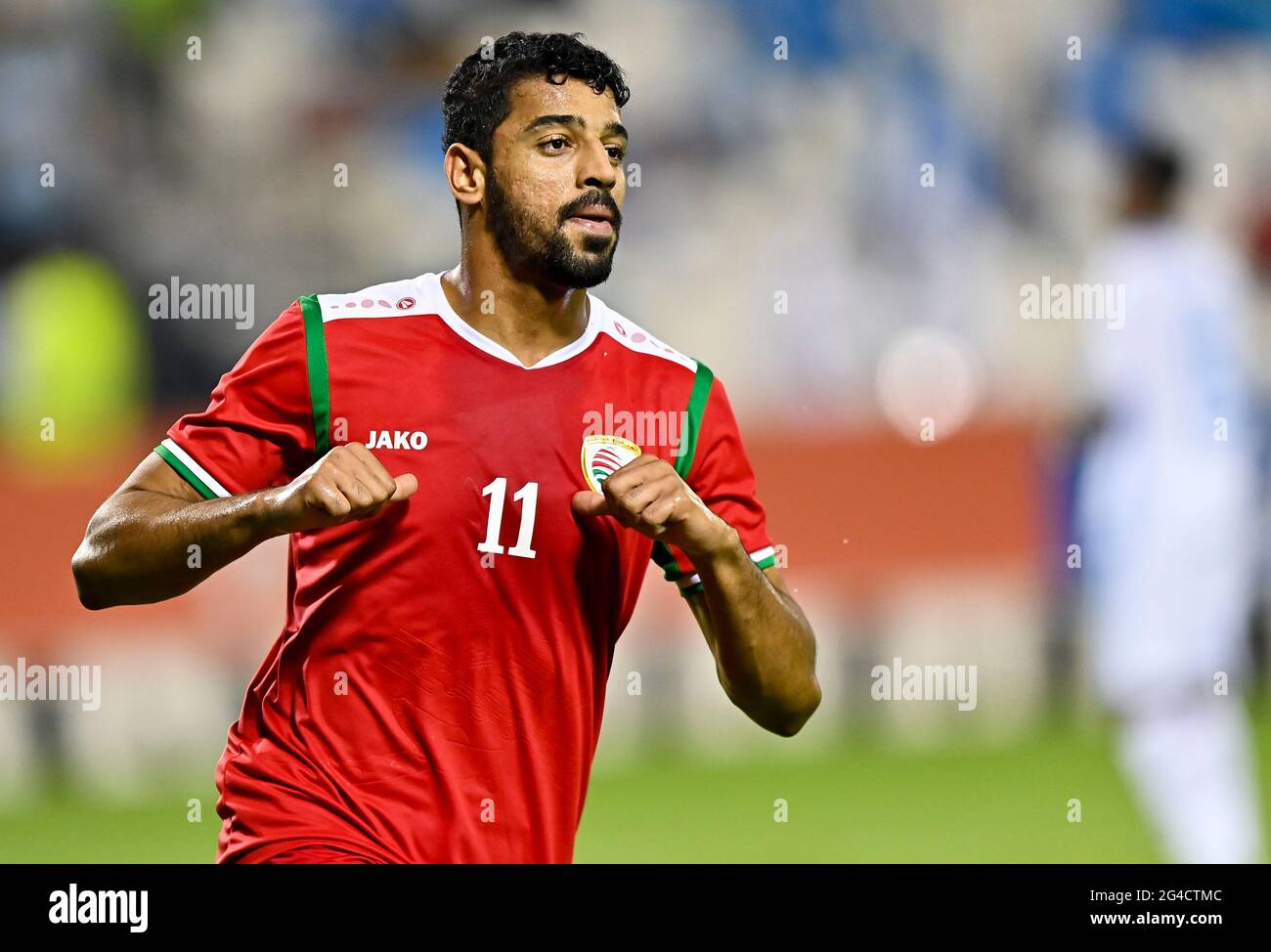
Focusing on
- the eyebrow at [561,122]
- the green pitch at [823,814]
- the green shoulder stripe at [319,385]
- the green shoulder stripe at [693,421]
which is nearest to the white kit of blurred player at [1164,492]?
the green pitch at [823,814]

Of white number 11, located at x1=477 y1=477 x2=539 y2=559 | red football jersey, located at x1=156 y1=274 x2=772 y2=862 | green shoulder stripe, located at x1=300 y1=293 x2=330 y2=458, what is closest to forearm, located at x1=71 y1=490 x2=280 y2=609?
red football jersey, located at x1=156 y1=274 x2=772 y2=862

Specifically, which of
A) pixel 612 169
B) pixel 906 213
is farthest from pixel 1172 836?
pixel 612 169

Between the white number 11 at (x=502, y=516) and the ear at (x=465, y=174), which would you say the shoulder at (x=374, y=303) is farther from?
the white number 11 at (x=502, y=516)

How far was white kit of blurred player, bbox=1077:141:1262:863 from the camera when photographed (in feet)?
20.4

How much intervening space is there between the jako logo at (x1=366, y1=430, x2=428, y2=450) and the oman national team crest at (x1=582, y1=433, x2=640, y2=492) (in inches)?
11.8

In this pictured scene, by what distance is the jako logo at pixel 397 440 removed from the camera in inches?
122

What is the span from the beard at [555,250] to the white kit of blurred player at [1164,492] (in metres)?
3.65

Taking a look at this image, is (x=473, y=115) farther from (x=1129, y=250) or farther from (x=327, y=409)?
(x=1129, y=250)

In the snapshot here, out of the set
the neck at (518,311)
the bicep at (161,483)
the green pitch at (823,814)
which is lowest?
the green pitch at (823,814)

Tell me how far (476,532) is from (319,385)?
1.30 ft

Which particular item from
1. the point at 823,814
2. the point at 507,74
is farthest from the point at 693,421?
the point at 823,814

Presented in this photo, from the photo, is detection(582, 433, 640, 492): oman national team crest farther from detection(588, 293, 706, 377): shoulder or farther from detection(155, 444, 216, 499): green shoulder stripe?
detection(155, 444, 216, 499): green shoulder stripe

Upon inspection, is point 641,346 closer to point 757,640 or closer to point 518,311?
point 518,311

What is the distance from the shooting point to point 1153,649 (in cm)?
639
